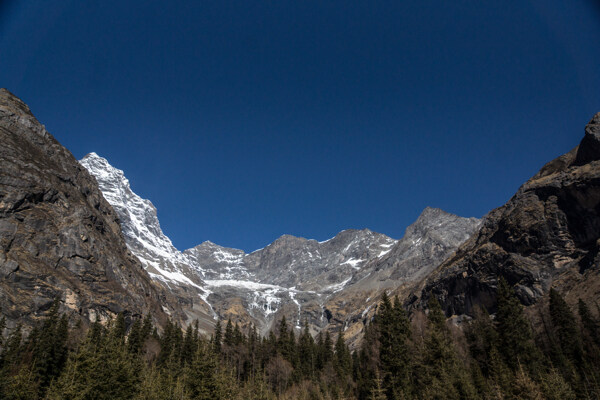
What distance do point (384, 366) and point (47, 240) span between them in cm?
12248

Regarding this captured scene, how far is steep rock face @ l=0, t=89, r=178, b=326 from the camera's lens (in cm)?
10619

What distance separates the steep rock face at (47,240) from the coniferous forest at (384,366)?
21415 millimetres

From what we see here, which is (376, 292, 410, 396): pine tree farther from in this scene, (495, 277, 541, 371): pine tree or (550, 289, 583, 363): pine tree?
(550, 289, 583, 363): pine tree

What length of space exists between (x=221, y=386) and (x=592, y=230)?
136 m

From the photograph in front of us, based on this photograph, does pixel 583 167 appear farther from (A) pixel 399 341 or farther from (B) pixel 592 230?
(A) pixel 399 341

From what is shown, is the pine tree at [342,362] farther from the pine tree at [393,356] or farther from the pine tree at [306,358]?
the pine tree at [393,356]

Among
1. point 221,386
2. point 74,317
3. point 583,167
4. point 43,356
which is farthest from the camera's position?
point 583,167

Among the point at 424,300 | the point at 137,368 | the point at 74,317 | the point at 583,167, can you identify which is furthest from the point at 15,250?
the point at 583,167

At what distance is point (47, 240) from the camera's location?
128000 mm

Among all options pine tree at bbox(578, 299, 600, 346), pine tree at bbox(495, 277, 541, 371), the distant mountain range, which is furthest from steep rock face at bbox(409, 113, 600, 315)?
pine tree at bbox(495, 277, 541, 371)

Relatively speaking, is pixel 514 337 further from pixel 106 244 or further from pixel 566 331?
pixel 106 244

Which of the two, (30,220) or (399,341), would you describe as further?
(30,220)

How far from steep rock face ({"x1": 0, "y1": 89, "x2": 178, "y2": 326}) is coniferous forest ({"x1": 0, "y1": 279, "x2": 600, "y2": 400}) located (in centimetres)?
2141

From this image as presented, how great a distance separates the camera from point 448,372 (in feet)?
145
